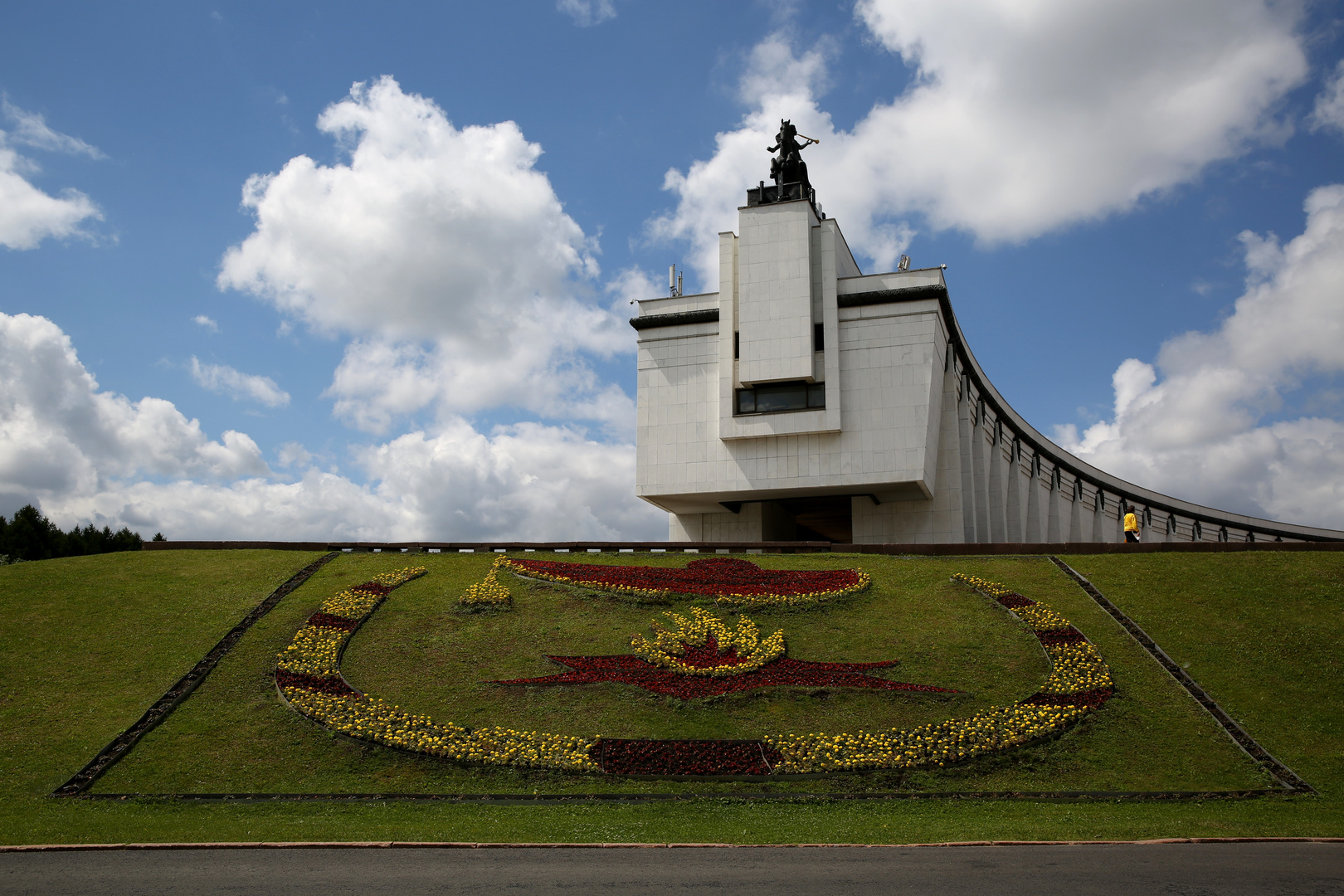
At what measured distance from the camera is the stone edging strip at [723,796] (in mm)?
13578

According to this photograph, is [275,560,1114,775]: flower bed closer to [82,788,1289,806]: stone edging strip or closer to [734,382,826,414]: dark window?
[82,788,1289,806]: stone edging strip

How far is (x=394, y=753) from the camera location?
1534 centimetres

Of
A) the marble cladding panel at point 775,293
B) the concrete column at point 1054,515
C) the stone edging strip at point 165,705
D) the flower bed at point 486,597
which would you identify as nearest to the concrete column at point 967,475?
the marble cladding panel at point 775,293

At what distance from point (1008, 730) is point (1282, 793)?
13.0 ft

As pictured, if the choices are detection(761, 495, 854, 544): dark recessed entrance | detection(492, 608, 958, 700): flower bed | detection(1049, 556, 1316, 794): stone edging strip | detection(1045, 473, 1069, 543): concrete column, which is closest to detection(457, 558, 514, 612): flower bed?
detection(492, 608, 958, 700): flower bed

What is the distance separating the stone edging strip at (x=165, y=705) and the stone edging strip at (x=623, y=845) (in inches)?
130

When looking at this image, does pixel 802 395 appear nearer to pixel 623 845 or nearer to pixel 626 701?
pixel 626 701

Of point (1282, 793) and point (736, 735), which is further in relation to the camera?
point (736, 735)

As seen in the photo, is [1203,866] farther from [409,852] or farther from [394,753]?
[394,753]

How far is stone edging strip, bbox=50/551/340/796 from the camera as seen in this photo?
47.0 feet

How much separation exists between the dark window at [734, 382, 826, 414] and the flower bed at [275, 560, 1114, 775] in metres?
17.3

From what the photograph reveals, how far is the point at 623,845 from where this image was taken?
11.0 metres

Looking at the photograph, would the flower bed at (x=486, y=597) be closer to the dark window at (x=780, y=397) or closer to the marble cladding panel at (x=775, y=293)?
the dark window at (x=780, y=397)

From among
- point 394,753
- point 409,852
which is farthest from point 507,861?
point 394,753
